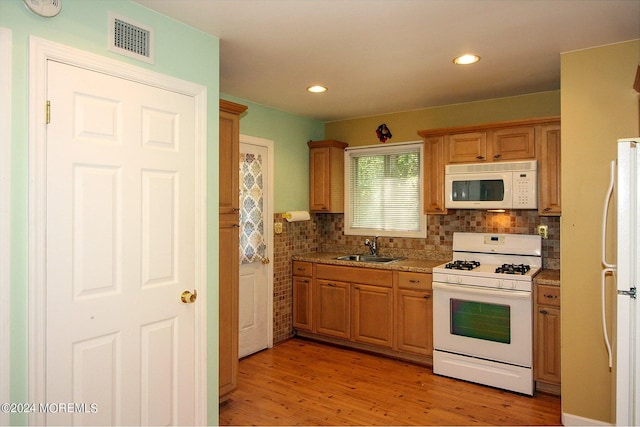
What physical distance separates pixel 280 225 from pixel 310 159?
95cm

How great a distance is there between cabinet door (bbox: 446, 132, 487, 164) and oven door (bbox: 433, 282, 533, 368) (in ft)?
3.87

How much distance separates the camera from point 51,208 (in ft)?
6.21

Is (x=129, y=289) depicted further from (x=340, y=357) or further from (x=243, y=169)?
(x=340, y=357)

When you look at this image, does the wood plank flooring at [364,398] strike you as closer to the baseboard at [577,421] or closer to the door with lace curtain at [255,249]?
the baseboard at [577,421]

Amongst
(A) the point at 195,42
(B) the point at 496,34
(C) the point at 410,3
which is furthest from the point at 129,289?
(B) the point at 496,34

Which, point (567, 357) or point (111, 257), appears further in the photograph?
point (567, 357)

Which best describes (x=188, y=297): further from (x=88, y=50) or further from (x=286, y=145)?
(x=286, y=145)

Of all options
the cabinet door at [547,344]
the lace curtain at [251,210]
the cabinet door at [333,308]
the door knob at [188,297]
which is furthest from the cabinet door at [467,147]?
the door knob at [188,297]

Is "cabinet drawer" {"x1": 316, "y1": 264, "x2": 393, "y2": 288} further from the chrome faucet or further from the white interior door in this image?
the white interior door

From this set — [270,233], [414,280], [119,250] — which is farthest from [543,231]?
[119,250]

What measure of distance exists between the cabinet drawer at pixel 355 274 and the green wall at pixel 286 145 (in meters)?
0.82

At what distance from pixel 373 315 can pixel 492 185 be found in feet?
5.53

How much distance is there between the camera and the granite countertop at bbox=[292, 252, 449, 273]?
407cm

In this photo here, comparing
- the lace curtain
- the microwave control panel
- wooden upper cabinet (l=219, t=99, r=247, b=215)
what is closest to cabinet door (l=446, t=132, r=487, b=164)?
the microwave control panel
